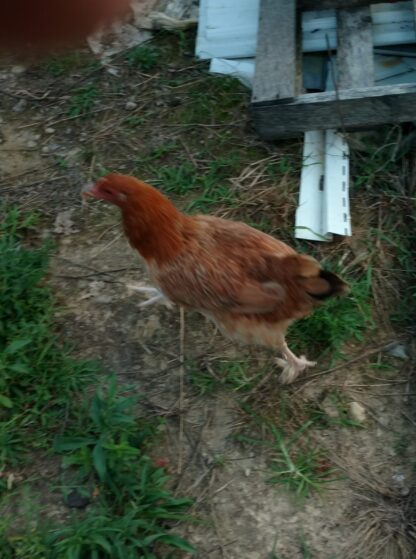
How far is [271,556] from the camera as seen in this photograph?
96.4 inches

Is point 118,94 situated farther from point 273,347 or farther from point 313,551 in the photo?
point 313,551

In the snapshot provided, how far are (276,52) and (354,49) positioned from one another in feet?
1.38

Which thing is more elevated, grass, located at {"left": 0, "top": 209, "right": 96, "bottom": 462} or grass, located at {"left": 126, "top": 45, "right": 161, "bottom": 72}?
grass, located at {"left": 126, "top": 45, "right": 161, "bottom": 72}

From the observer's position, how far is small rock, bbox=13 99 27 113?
3895 millimetres

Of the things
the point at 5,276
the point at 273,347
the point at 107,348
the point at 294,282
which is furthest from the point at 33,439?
the point at 294,282

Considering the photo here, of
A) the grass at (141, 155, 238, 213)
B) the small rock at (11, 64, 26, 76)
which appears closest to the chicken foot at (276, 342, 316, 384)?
the grass at (141, 155, 238, 213)

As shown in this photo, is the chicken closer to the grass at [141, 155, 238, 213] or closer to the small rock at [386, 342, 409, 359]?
the small rock at [386, 342, 409, 359]

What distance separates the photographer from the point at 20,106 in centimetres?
390

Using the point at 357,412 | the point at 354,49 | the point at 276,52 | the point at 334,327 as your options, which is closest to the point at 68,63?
the point at 276,52

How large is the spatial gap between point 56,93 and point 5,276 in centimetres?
142

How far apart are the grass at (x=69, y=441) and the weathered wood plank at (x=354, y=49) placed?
1.79 m

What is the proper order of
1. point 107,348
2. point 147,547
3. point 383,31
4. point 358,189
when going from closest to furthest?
1. point 147,547
2. point 107,348
3. point 358,189
4. point 383,31

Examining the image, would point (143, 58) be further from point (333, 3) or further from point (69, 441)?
point (69, 441)

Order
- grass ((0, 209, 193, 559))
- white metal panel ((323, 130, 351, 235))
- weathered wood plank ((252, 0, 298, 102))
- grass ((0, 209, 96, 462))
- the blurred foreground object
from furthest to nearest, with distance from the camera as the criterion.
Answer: the blurred foreground object, weathered wood plank ((252, 0, 298, 102)), white metal panel ((323, 130, 351, 235)), grass ((0, 209, 96, 462)), grass ((0, 209, 193, 559))
